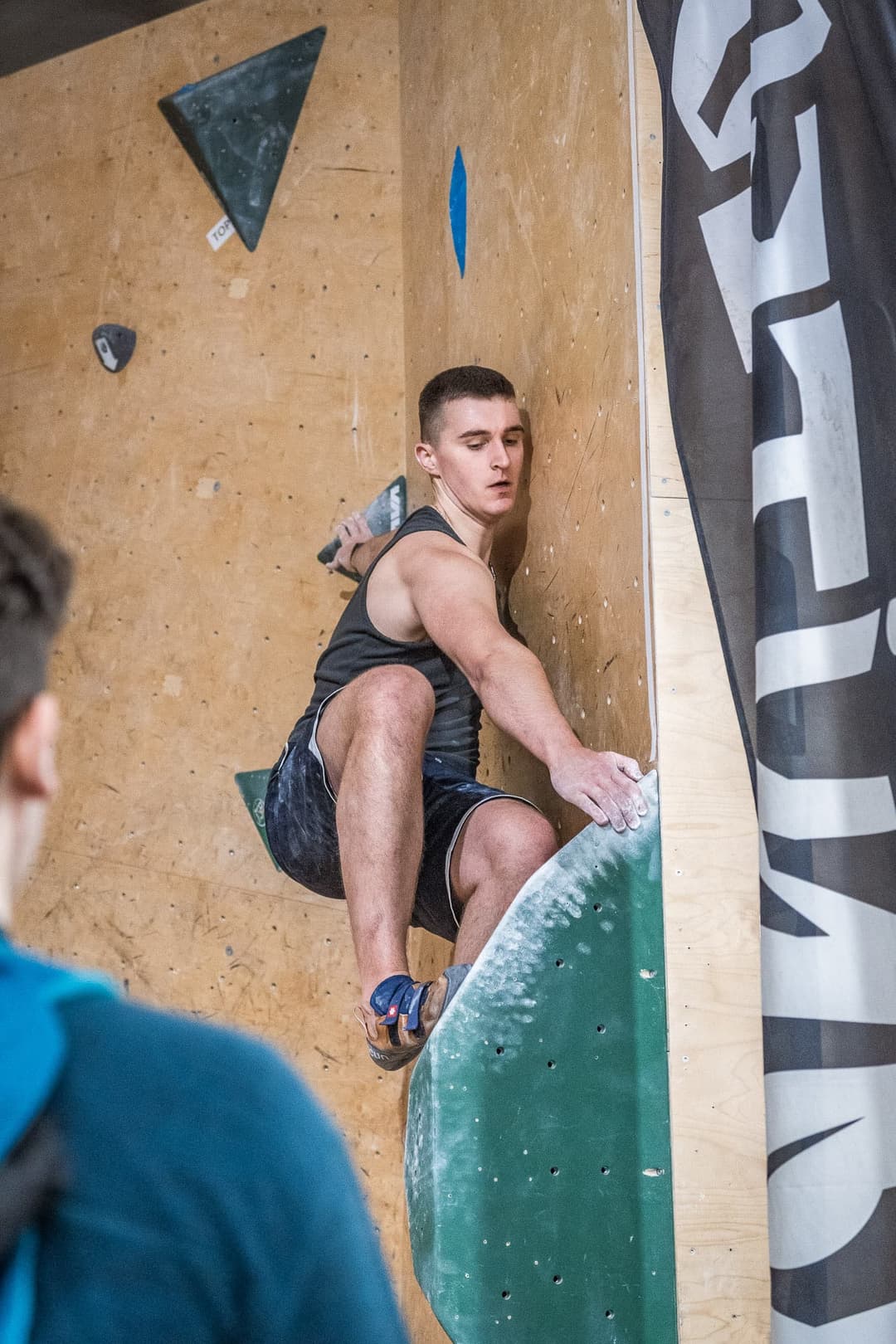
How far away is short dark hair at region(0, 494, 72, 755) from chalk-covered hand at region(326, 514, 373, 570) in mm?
2672

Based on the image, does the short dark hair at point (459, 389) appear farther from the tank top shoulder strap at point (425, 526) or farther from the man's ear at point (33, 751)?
the man's ear at point (33, 751)

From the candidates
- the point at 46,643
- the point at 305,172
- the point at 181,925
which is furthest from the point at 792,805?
the point at 305,172

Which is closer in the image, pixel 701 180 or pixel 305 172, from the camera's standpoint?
pixel 701 180

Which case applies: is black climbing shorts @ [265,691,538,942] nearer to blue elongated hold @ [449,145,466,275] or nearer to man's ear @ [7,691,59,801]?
blue elongated hold @ [449,145,466,275]

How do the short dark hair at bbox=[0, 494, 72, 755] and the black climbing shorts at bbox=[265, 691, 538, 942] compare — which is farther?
the black climbing shorts at bbox=[265, 691, 538, 942]

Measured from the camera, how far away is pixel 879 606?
5.20 feet

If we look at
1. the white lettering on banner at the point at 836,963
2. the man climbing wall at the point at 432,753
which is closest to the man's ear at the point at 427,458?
the man climbing wall at the point at 432,753

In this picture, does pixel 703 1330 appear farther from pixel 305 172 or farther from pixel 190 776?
pixel 305 172

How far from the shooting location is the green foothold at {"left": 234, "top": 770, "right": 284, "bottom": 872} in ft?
11.2

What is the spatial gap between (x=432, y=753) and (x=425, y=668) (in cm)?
18

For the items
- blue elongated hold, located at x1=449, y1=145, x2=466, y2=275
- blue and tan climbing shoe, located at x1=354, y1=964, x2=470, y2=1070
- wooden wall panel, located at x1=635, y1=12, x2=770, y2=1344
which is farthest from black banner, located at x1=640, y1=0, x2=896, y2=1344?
blue elongated hold, located at x1=449, y1=145, x2=466, y2=275

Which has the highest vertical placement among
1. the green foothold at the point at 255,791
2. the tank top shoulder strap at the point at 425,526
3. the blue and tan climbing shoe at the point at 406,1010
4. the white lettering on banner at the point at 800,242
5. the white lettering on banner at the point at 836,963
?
the white lettering on banner at the point at 800,242

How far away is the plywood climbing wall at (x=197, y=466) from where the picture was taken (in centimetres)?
338

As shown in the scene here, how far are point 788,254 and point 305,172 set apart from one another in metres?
2.40
